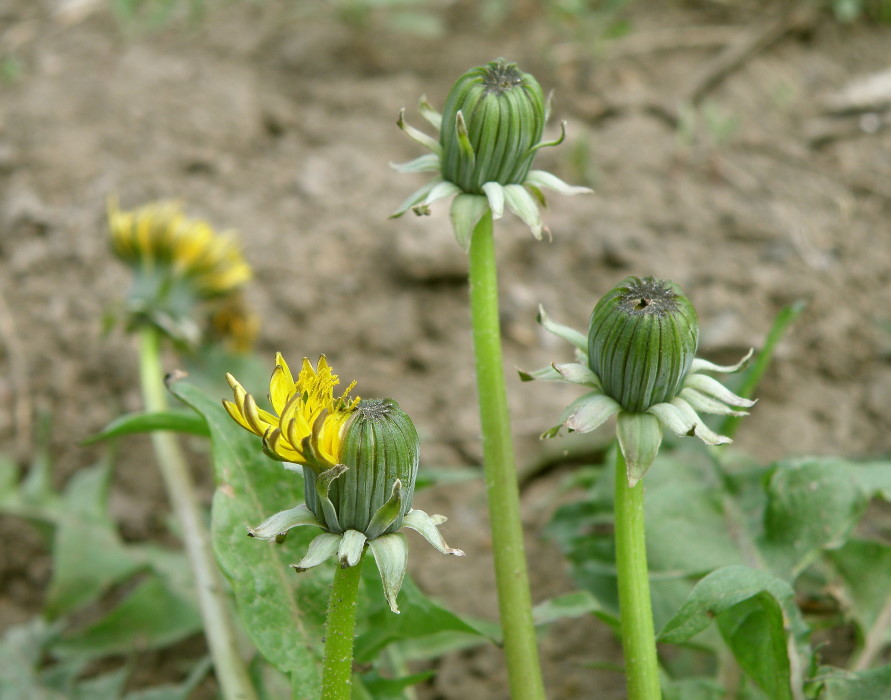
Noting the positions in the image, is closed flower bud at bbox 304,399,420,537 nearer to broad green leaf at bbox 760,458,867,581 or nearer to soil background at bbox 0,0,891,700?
broad green leaf at bbox 760,458,867,581

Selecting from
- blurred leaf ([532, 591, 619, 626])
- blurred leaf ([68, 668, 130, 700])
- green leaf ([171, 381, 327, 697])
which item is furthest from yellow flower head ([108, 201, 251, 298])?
blurred leaf ([532, 591, 619, 626])

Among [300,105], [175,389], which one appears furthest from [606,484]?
[300,105]

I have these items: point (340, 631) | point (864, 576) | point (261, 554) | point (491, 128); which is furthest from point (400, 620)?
point (864, 576)

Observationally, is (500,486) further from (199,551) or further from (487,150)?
(199,551)

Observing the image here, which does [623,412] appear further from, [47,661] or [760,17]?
[760,17]

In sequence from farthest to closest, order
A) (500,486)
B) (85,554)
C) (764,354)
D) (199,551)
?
(85,554)
(199,551)
(764,354)
(500,486)

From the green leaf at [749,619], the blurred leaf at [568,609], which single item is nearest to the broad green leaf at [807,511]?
the green leaf at [749,619]
